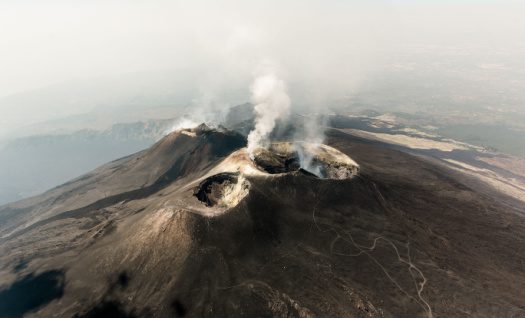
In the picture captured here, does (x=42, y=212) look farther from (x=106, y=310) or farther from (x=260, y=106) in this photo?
(x=260, y=106)

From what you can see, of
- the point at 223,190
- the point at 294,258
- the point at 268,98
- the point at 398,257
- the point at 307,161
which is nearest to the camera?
the point at 294,258

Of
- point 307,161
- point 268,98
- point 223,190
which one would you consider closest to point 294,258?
point 223,190

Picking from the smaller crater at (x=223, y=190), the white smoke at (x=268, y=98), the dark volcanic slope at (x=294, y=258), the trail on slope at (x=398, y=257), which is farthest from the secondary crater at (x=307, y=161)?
the white smoke at (x=268, y=98)

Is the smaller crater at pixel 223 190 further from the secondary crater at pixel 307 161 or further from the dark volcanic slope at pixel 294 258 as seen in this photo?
the secondary crater at pixel 307 161

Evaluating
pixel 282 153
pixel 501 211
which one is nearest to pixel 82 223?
pixel 282 153

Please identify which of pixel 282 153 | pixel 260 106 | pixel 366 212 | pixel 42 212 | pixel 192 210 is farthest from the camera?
pixel 260 106

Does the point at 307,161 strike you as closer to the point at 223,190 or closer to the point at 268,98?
the point at 223,190
